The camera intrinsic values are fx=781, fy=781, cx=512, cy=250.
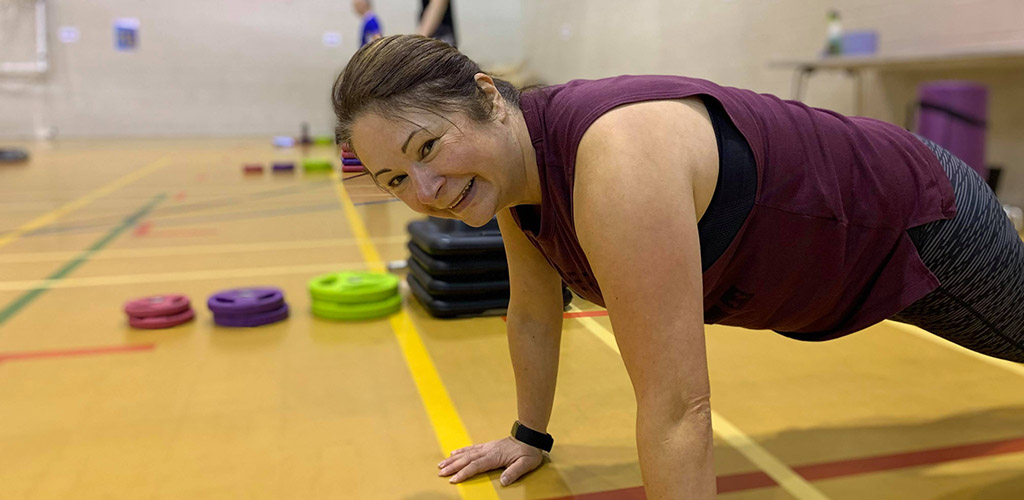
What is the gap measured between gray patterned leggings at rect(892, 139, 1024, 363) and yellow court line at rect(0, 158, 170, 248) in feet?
15.7

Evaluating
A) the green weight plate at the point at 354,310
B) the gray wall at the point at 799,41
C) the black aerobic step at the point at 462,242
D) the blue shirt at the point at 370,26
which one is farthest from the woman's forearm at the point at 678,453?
the blue shirt at the point at 370,26

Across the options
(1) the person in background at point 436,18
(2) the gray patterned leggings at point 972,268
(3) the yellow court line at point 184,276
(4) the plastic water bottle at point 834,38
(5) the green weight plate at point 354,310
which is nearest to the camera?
(2) the gray patterned leggings at point 972,268

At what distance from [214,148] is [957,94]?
9756mm

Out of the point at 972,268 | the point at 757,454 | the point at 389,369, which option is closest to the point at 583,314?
the point at 757,454

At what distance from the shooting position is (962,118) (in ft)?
15.7

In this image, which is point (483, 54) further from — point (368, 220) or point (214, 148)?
point (368, 220)

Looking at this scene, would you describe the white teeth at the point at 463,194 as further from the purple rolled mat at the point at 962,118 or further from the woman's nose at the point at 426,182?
the purple rolled mat at the point at 962,118

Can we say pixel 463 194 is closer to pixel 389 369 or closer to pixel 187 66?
pixel 389 369

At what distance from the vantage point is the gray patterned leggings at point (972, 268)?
141 centimetres

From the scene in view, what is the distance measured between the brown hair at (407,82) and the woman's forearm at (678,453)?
536 mm

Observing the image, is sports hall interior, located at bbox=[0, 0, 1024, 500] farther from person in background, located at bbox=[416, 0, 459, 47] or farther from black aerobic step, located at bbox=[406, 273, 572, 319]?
person in background, located at bbox=[416, 0, 459, 47]

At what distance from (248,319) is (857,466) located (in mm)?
2169

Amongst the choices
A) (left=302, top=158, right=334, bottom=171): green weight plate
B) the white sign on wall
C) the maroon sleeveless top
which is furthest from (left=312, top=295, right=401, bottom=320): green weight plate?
the white sign on wall

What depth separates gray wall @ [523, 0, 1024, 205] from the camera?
5.12 m
